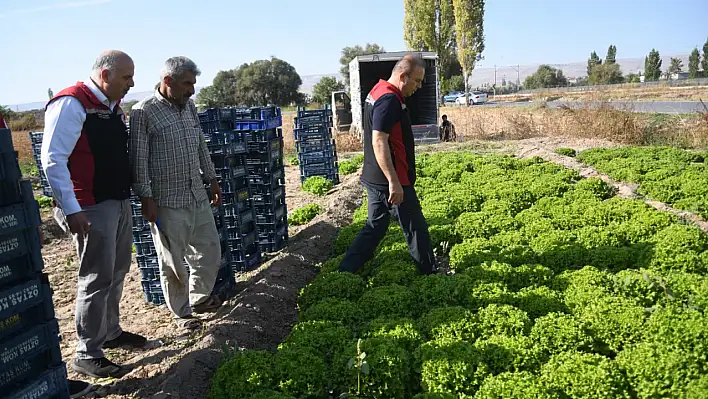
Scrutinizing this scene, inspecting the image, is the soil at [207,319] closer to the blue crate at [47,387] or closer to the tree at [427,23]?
the blue crate at [47,387]

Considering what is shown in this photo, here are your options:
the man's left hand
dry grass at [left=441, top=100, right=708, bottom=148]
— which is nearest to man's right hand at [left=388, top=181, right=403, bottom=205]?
the man's left hand

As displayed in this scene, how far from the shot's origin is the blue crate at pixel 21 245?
3092 millimetres

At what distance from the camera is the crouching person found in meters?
→ 5.00

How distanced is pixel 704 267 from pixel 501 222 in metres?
2.58

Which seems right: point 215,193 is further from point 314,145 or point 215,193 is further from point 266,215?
point 314,145

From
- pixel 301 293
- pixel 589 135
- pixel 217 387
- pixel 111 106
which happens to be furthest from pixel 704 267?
pixel 589 135

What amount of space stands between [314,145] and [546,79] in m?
81.7

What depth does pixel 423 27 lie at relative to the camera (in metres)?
46.2

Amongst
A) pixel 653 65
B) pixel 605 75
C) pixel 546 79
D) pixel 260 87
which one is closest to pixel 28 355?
pixel 260 87

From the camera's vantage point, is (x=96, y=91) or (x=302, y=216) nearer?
(x=96, y=91)

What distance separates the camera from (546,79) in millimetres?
86000

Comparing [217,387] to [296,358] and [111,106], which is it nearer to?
[296,358]

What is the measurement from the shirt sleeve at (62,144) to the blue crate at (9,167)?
2.78 feet

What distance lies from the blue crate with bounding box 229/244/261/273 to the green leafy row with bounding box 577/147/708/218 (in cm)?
662
